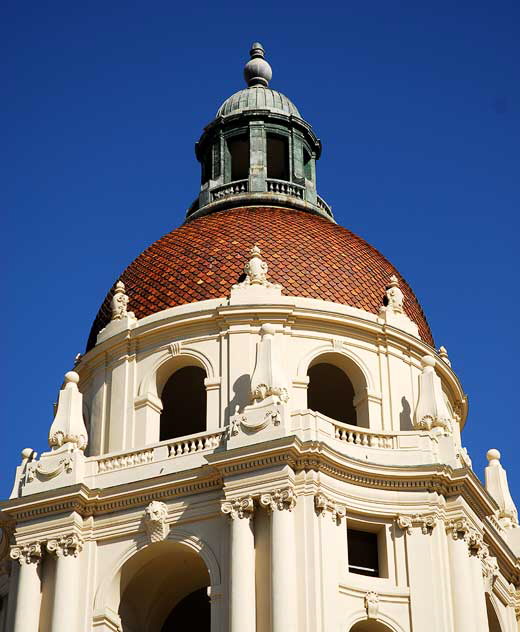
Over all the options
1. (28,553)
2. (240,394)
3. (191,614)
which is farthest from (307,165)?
(28,553)

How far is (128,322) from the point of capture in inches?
1581

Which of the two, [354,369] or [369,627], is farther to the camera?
[354,369]

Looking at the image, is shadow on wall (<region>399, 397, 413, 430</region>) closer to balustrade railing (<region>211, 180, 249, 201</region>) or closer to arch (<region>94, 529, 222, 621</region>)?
arch (<region>94, 529, 222, 621</region>)

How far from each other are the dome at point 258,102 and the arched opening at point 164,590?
45.2ft

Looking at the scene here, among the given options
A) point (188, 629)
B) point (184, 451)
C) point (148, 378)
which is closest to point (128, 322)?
point (148, 378)

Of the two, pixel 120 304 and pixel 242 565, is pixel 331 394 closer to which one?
pixel 120 304

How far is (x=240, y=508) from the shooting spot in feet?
113

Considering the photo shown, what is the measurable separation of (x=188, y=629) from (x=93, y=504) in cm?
423

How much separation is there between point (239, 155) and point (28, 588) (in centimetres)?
1492

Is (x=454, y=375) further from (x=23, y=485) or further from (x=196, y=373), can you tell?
(x=23, y=485)

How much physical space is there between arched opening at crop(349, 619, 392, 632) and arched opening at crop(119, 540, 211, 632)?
12.2 ft

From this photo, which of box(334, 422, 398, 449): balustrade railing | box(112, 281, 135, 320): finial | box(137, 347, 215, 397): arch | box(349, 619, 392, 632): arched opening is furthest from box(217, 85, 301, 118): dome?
box(349, 619, 392, 632): arched opening

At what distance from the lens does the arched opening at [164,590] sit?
118ft

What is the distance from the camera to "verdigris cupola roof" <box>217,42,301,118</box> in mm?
45938
